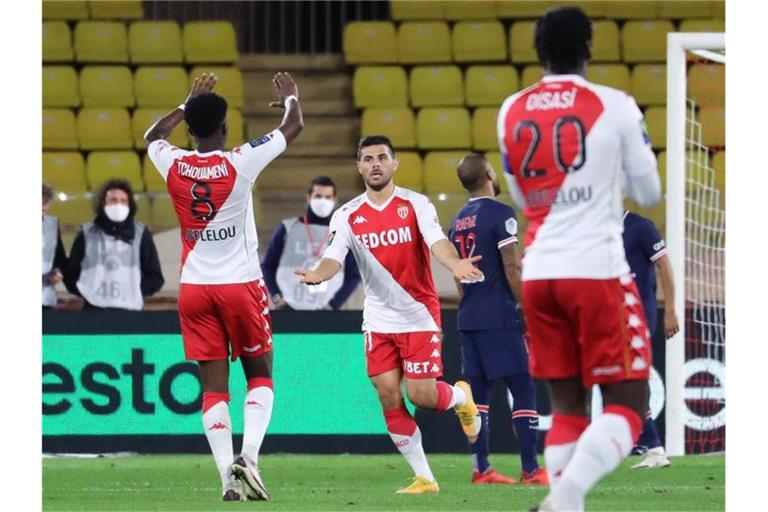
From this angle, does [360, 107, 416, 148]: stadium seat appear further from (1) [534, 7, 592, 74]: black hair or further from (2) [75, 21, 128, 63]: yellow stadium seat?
(1) [534, 7, 592, 74]: black hair

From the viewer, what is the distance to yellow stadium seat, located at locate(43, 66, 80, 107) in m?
16.1

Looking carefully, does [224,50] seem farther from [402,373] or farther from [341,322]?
[402,373]

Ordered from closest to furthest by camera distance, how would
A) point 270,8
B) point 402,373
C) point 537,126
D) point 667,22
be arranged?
1. point 537,126
2. point 402,373
3. point 667,22
4. point 270,8

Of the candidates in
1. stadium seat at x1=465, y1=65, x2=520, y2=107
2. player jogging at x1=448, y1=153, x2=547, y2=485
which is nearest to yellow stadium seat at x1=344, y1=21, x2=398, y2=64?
stadium seat at x1=465, y1=65, x2=520, y2=107

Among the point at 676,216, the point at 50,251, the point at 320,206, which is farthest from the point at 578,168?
the point at 50,251

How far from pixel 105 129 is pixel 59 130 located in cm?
48

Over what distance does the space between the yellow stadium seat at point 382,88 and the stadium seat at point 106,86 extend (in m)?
2.41

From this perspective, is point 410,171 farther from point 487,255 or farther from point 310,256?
point 487,255

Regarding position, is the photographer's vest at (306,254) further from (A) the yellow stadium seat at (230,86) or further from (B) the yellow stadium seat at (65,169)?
(A) the yellow stadium seat at (230,86)

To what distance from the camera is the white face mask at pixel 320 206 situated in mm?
11547

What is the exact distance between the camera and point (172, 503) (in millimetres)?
7523

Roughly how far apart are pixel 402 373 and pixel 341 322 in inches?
108

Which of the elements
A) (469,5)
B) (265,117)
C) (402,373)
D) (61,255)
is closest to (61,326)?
(61,255)

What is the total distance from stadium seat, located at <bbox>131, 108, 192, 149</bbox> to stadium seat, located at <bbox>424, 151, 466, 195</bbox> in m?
2.42
